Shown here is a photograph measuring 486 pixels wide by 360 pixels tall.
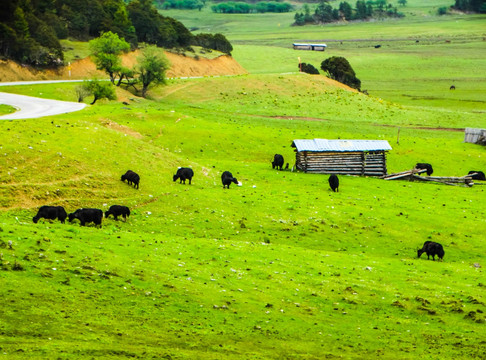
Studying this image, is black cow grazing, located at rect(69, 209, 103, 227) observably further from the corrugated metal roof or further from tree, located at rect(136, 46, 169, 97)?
tree, located at rect(136, 46, 169, 97)

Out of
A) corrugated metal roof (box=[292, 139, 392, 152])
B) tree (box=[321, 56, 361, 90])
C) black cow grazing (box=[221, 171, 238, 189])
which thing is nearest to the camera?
black cow grazing (box=[221, 171, 238, 189])

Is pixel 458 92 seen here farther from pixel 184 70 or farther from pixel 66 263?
pixel 66 263

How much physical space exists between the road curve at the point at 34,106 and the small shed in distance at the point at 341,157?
25.6 metres

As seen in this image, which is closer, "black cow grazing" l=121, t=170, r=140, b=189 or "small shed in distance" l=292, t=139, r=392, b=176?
"black cow grazing" l=121, t=170, r=140, b=189

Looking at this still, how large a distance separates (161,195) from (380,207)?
48.2 ft

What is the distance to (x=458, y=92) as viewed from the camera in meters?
144

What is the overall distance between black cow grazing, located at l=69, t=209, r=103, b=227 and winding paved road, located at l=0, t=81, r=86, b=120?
34582 mm

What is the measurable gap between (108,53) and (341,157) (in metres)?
57.3

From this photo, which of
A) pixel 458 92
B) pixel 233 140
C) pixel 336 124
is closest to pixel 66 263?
pixel 233 140

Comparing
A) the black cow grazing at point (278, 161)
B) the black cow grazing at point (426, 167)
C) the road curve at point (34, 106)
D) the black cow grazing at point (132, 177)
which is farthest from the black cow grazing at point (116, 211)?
the black cow grazing at point (426, 167)

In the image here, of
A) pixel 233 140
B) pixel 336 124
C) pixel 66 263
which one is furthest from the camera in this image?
pixel 336 124

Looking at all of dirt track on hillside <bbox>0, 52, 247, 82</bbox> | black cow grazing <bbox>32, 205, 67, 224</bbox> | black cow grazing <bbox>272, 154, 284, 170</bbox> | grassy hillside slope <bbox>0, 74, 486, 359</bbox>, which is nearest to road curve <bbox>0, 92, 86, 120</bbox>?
grassy hillside slope <bbox>0, 74, 486, 359</bbox>

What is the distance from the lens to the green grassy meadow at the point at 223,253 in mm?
20219

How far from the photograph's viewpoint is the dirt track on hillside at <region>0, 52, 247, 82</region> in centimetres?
10088
